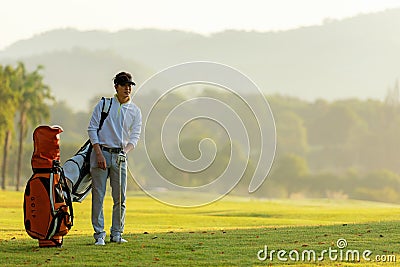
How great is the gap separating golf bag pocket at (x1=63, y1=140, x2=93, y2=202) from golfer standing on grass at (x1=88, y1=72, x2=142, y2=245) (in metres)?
0.22

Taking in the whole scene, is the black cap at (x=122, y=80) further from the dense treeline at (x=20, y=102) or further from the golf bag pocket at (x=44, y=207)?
the dense treeline at (x=20, y=102)

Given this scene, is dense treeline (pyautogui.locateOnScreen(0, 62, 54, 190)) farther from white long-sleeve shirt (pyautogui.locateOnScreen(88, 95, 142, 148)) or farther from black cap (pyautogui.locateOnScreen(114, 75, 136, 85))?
black cap (pyautogui.locateOnScreen(114, 75, 136, 85))

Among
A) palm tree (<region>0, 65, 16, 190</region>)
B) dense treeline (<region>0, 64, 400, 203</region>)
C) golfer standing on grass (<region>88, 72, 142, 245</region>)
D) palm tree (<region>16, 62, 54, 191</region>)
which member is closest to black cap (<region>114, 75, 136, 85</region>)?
golfer standing on grass (<region>88, 72, 142, 245</region>)

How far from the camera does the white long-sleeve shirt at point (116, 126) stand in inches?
544

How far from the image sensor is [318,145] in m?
170

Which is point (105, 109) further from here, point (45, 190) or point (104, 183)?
point (45, 190)

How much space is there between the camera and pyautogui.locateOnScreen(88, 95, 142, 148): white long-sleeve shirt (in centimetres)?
1381

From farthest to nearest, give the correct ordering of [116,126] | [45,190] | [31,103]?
[31,103]
[116,126]
[45,190]

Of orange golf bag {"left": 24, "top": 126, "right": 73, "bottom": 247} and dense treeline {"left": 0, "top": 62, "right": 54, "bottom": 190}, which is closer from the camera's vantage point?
orange golf bag {"left": 24, "top": 126, "right": 73, "bottom": 247}

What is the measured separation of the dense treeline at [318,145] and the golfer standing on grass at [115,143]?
10454 centimetres

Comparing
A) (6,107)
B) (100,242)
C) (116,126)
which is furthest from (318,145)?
(116,126)

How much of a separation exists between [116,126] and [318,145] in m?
158

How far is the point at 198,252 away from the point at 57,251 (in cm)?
246

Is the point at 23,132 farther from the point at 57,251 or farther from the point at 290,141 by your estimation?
the point at 290,141
